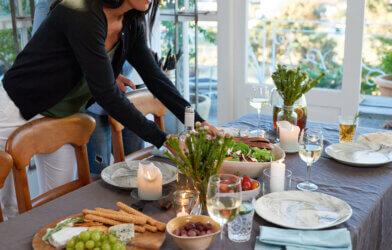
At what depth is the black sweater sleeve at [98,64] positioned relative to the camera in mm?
1587

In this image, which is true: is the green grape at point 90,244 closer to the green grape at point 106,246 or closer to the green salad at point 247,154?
the green grape at point 106,246

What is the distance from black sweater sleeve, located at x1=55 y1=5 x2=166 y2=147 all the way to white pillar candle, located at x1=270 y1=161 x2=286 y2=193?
0.42 meters

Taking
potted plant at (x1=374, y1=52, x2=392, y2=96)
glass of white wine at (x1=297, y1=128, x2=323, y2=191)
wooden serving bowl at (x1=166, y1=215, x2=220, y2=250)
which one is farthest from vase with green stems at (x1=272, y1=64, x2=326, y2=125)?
potted plant at (x1=374, y1=52, x2=392, y2=96)

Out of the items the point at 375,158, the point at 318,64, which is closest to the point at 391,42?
the point at 318,64

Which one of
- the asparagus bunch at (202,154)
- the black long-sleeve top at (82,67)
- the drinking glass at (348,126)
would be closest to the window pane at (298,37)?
the drinking glass at (348,126)

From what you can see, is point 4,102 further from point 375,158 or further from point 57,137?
point 375,158

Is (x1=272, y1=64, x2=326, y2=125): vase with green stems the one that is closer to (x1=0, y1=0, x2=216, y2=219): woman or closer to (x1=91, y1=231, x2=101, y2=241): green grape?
(x1=0, y1=0, x2=216, y2=219): woman

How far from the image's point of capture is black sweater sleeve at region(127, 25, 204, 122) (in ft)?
6.64

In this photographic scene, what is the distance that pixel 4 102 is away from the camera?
6.07 ft

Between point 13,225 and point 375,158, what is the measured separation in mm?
1253

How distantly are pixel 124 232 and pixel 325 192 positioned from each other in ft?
2.20

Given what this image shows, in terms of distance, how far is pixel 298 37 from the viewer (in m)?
3.44

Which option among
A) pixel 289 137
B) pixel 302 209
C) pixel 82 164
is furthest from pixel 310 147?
pixel 82 164

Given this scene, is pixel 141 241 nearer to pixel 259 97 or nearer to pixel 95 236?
pixel 95 236
